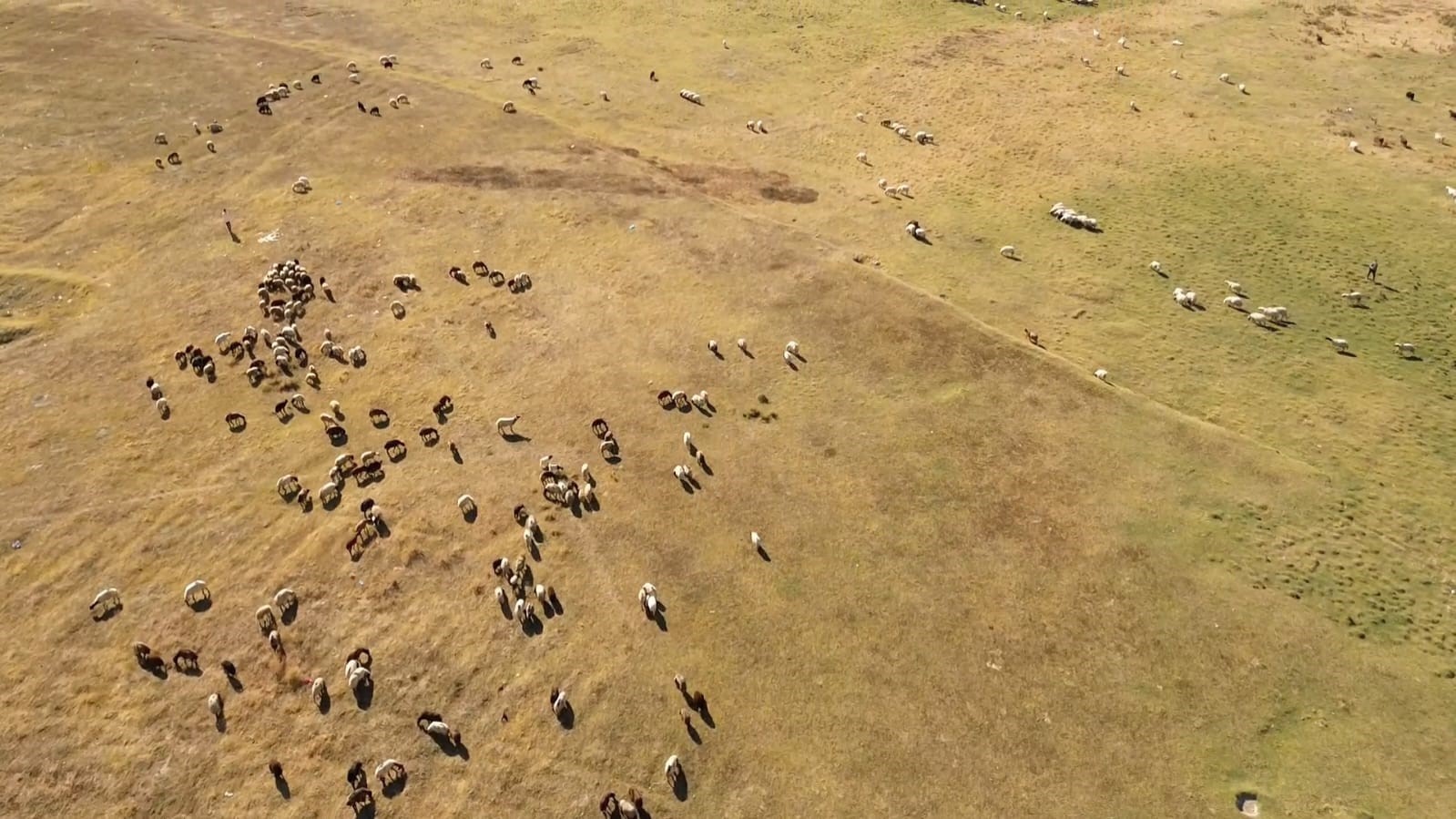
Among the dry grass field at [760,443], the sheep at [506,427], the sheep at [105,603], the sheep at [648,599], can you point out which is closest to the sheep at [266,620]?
the dry grass field at [760,443]

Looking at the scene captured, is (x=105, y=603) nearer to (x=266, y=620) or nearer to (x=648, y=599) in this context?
(x=266, y=620)

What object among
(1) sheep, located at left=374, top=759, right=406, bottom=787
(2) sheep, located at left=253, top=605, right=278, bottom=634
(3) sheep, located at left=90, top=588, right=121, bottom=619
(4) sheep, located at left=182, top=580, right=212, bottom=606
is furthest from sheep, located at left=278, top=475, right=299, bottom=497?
(1) sheep, located at left=374, top=759, right=406, bottom=787

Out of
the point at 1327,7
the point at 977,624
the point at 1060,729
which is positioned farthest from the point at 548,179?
the point at 1327,7

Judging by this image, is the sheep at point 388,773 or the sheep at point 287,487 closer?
the sheep at point 388,773

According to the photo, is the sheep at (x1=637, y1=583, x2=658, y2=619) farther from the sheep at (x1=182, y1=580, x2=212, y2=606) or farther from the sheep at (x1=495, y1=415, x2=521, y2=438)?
the sheep at (x1=182, y1=580, x2=212, y2=606)

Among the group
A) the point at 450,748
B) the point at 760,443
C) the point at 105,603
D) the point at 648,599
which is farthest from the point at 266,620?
the point at 760,443

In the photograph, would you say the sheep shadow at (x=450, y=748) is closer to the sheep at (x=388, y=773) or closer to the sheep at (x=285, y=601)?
the sheep at (x=388, y=773)
